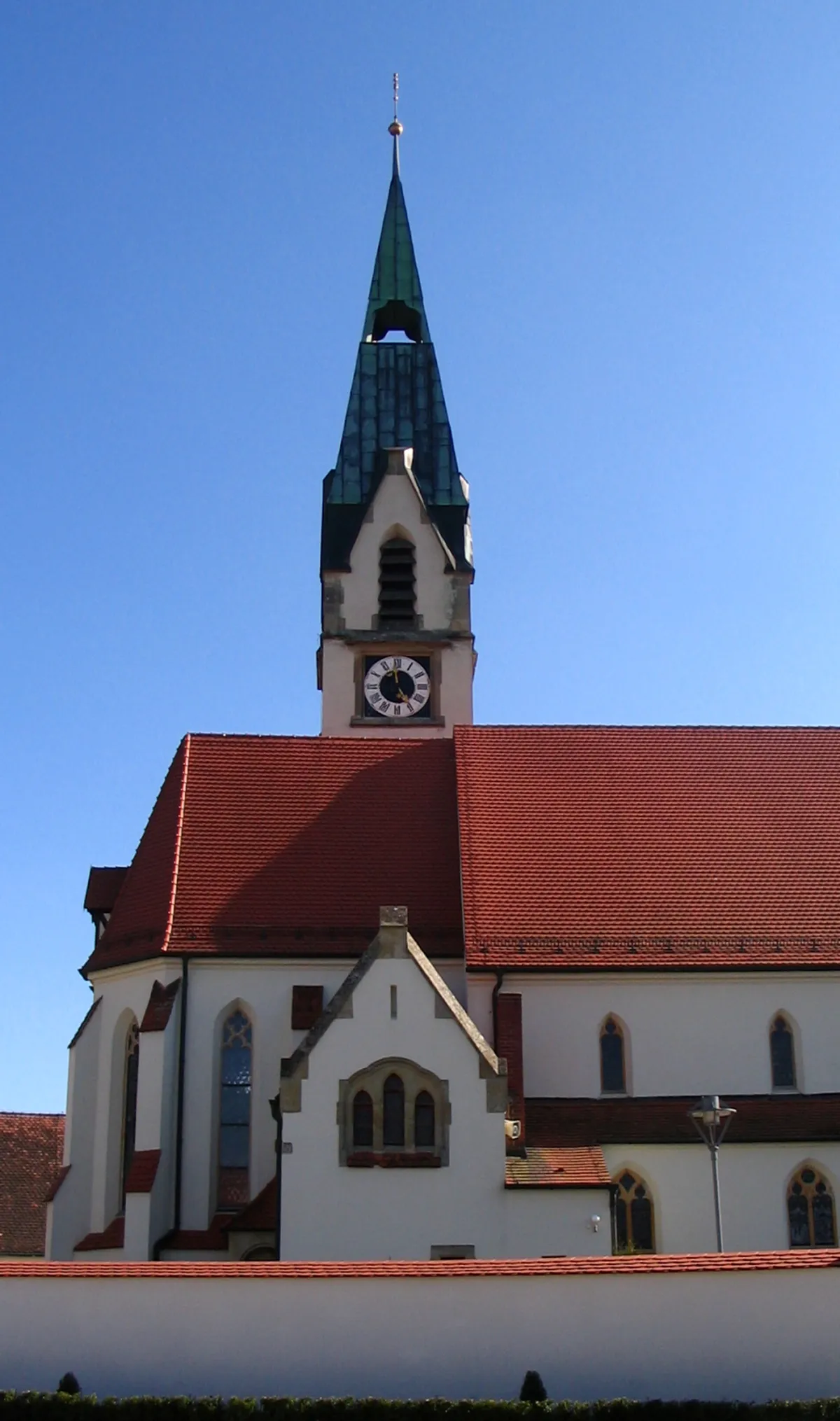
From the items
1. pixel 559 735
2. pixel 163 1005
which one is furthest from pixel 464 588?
pixel 163 1005

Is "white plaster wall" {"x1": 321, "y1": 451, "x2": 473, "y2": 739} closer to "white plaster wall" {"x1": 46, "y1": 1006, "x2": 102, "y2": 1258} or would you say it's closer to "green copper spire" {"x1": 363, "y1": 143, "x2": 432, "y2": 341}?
"green copper spire" {"x1": 363, "y1": 143, "x2": 432, "y2": 341}

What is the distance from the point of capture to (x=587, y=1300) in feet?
64.3

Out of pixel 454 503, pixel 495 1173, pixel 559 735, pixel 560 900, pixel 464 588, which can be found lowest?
pixel 495 1173

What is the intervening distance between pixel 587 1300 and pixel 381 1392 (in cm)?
263

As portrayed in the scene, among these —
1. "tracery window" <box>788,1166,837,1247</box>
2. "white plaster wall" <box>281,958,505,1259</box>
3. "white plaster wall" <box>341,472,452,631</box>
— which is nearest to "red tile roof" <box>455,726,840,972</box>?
"white plaster wall" <box>281,958,505,1259</box>

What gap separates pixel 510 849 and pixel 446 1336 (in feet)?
45.5

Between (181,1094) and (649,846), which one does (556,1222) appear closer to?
(181,1094)

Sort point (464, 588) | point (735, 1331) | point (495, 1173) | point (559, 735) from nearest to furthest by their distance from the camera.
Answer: point (735, 1331) → point (495, 1173) → point (559, 735) → point (464, 588)

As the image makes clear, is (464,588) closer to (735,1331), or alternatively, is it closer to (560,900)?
(560,900)

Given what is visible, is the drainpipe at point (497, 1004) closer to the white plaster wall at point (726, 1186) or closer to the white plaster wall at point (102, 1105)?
the white plaster wall at point (726, 1186)

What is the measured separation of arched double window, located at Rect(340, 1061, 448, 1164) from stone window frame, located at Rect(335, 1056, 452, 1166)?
0.01 metres

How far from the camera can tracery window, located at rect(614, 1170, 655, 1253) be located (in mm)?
27938

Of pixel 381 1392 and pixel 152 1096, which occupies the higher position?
pixel 152 1096

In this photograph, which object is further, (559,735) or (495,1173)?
(559,735)
